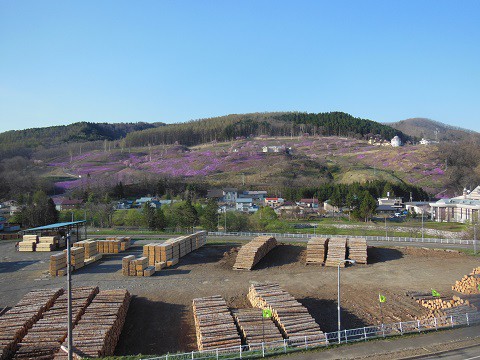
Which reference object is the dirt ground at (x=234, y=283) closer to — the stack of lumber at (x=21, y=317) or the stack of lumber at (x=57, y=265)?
the stack of lumber at (x=57, y=265)

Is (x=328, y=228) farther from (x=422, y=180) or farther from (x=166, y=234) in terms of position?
(x=422, y=180)

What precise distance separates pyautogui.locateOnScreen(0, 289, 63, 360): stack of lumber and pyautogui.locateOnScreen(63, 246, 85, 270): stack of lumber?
9767mm

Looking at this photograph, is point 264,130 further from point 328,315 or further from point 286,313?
point 286,313

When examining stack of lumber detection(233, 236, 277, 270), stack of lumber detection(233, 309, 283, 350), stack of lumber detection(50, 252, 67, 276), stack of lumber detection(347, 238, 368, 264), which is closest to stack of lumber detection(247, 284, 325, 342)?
stack of lumber detection(233, 309, 283, 350)

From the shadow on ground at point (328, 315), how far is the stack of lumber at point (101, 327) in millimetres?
9602

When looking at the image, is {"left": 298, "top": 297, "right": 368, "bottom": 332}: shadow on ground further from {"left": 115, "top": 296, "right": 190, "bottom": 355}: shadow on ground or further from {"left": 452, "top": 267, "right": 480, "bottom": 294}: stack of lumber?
{"left": 452, "top": 267, "right": 480, "bottom": 294}: stack of lumber

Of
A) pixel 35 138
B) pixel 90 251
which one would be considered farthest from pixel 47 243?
pixel 35 138

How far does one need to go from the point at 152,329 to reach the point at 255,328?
5488 mm

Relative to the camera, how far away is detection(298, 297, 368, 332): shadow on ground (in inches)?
736

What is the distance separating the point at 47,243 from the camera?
3925 centimetres

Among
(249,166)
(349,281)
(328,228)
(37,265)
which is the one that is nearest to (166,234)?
(37,265)

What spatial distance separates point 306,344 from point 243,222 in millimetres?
38371

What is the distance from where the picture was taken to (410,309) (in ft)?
67.7

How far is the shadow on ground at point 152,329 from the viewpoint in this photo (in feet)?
54.3
